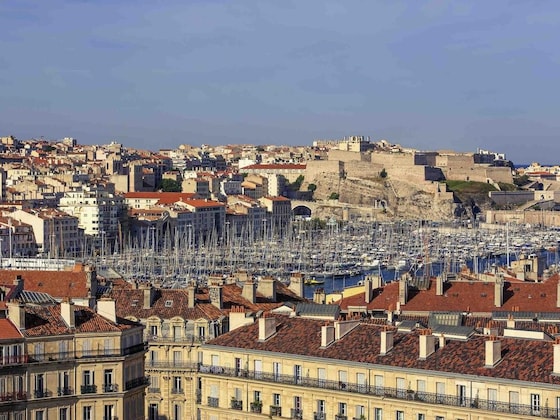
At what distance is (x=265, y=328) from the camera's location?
111ft

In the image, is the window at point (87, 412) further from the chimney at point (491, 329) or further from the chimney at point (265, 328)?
the chimney at point (491, 329)

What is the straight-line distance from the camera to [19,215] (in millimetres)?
144125

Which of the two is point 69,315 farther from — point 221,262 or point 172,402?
point 221,262

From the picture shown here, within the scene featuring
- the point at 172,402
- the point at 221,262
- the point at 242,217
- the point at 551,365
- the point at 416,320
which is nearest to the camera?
the point at 551,365

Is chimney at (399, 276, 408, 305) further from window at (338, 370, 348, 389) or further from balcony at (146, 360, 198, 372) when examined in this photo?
window at (338, 370, 348, 389)

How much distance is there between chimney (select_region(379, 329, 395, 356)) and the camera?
31.0 m

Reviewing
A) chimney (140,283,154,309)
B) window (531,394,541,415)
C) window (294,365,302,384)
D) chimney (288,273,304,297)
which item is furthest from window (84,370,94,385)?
chimney (288,273,304,297)

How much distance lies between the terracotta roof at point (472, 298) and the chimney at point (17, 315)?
14.2m

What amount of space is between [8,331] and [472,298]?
16959mm

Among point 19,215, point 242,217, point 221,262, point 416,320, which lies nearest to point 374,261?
point 221,262

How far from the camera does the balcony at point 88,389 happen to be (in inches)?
1289

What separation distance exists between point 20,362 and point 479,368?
9.87 metres

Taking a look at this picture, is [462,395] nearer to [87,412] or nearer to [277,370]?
[277,370]

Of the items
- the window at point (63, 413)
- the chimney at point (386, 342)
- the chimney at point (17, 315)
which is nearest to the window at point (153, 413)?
the window at point (63, 413)
